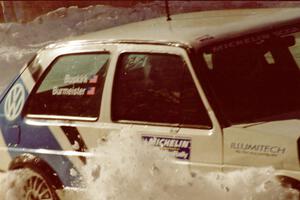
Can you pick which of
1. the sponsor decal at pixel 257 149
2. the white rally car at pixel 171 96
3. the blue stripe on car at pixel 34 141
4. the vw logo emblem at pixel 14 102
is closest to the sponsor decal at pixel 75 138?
the white rally car at pixel 171 96

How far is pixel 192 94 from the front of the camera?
500cm

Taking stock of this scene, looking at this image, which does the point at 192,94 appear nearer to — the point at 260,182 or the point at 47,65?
the point at 260,182

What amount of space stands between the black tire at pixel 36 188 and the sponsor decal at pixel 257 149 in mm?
1662

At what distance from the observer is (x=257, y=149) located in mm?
4586

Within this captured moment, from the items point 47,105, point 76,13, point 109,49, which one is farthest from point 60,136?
point 76,13

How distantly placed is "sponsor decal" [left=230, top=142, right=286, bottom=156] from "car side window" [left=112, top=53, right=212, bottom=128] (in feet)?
0.85

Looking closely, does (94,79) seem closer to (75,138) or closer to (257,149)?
(75,138)

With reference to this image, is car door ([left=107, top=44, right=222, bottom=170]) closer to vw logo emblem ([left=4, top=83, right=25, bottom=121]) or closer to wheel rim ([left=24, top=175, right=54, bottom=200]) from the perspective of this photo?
wheel rim ([left=24, top=175, right=54, bottom=200])

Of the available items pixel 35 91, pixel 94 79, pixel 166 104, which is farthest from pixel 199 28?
pixel 35 91

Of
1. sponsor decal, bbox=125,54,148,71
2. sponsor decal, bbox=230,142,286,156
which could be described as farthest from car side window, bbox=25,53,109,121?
sponsor decal, bbox=230,142,286,156

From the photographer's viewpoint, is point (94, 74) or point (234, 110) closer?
point (234, 110)

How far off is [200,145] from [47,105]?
59.0 inches

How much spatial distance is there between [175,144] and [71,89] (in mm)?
1093

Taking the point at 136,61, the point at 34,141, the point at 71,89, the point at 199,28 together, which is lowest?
the point at 34,141
